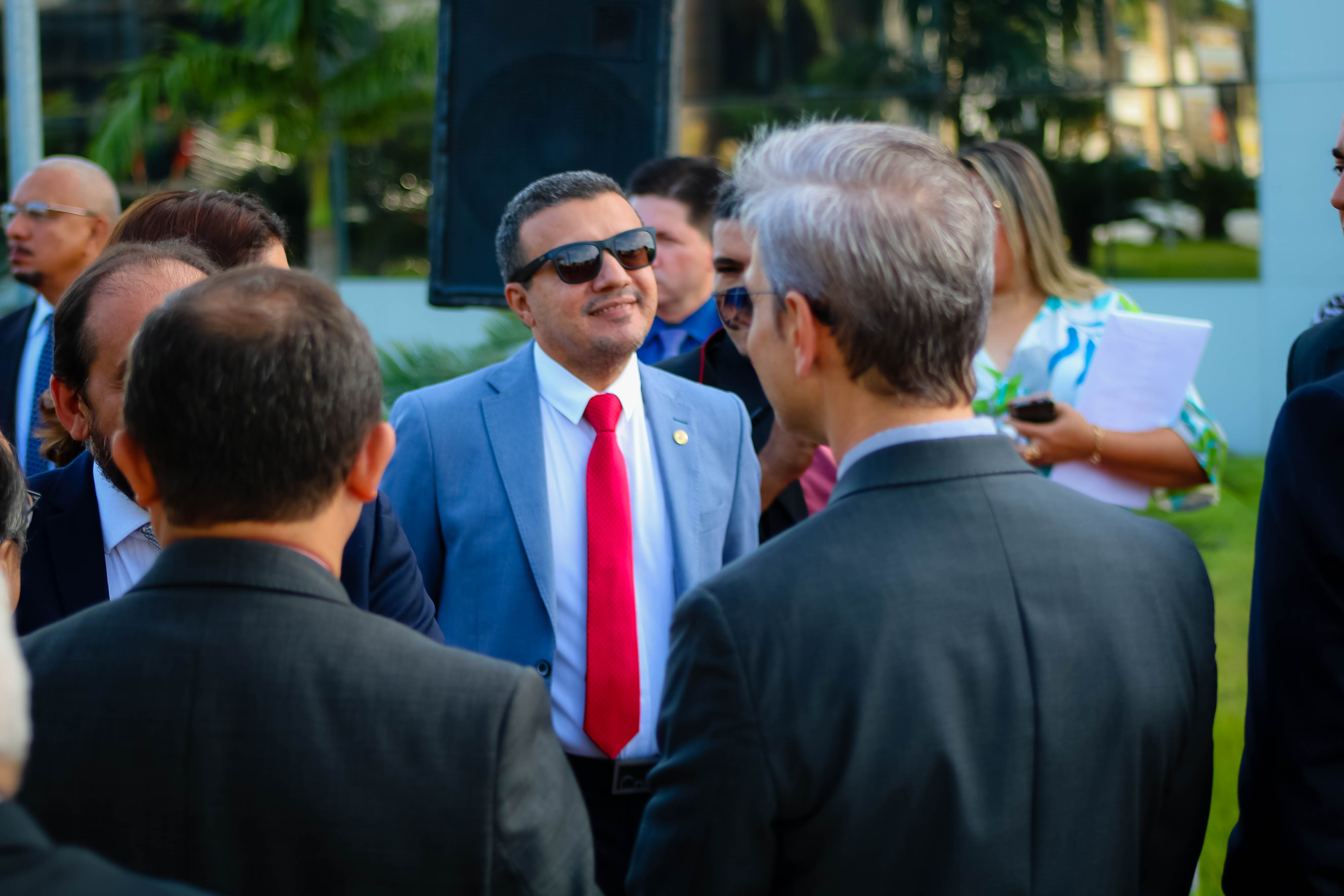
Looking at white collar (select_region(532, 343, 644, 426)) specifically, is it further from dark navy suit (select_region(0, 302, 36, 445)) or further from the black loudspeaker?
dark navy suit (select_region(0, 302, 36, 445))

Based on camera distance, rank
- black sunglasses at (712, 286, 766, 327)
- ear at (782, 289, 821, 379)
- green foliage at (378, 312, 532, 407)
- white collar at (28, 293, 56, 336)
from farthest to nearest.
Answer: green foliage at (378, 312, 532, 407)
white collar at (28, 293, 56, 336)
black sunglasses at (712, 286, 766, 327)
ear at (782, 289, 821, 379)

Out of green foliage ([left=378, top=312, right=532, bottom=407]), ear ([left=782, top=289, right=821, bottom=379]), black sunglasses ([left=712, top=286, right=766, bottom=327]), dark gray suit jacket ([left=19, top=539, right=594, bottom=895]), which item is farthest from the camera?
green foliage ([left=378, top=312, right=532, bottom=407])

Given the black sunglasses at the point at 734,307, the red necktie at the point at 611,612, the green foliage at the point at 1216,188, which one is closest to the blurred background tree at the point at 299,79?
the green foliage at the point at 1216,188

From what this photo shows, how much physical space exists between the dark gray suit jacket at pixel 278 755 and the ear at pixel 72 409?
83 centimetres

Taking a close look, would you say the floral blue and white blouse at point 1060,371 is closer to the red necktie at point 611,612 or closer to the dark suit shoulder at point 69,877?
the red necktie at point 611,612

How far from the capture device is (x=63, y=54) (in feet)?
51.1

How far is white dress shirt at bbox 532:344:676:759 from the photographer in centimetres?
240

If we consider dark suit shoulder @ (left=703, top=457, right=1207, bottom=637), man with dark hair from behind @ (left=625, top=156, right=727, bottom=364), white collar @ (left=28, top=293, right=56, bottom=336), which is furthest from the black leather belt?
white collar @ (left=28, top=293, right=56, bottom=336)

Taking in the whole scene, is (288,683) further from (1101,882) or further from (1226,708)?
(1226,708)

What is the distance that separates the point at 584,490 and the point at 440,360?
12.3ft

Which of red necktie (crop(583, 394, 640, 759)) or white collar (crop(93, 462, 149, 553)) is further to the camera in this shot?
red necktie (crop(583, 394, 640, 759))

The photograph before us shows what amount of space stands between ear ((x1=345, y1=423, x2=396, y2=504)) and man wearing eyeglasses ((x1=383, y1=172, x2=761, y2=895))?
39.4 inches

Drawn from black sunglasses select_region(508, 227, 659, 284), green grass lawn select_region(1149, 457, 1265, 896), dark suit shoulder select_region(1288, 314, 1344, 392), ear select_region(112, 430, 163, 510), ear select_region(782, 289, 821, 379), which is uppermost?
black sunglasses select_region(508, 227, 659, 284)

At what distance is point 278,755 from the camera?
3.96ft
